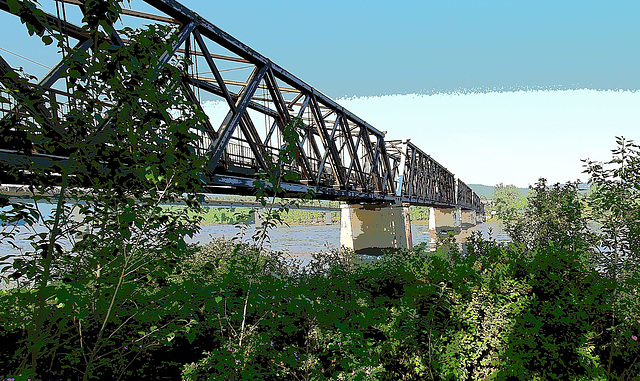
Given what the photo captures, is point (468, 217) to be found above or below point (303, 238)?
above

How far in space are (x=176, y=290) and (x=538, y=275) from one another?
16.9 ft

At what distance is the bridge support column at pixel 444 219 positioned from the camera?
67338 millimetres

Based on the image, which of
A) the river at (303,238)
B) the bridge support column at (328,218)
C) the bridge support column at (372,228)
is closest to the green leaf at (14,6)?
the river at (303,238)

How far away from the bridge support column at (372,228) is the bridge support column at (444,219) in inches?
1577

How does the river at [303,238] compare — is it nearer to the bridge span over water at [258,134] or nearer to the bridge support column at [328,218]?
the bridge span over water at [258,134]

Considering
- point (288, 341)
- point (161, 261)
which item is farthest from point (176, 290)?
point (288, 341)

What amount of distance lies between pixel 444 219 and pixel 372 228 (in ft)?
161

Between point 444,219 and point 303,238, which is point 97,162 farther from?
point 444,219

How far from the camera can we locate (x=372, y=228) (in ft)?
91.1

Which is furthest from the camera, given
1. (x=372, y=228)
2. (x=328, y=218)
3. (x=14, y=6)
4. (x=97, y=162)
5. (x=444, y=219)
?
(x=328, y=218)

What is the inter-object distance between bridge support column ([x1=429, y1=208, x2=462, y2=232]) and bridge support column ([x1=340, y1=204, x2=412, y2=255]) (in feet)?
131

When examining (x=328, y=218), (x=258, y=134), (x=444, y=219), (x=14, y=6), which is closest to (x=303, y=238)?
(x=444, y=219)

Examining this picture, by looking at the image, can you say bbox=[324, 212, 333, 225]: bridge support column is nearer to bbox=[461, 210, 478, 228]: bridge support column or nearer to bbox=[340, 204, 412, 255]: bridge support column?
bbox=[461, 210, 478, 228]: bridge support column

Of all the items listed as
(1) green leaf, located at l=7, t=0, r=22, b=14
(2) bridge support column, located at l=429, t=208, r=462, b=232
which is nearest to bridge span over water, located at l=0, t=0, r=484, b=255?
(1) green leaf, located at l=7, t=0, r=22, b=14
